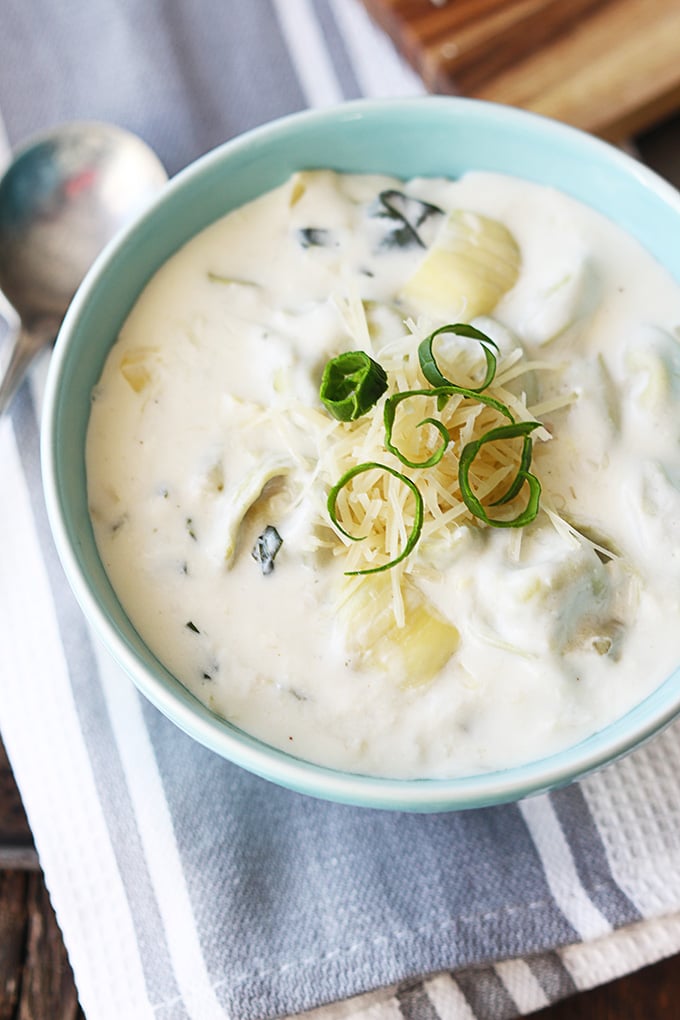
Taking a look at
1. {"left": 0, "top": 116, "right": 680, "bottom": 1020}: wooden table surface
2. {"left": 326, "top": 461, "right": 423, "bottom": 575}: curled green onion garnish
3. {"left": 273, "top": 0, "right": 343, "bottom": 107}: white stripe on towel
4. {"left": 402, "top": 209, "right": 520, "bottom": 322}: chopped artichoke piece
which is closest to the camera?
{"left": 326, "top": 461, "right": 423, "bottom": 575}: curled green onion garnish

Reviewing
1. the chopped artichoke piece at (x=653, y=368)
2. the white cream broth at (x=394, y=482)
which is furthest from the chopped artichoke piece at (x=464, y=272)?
the chopped artichoke piece at (x=653, y=368)

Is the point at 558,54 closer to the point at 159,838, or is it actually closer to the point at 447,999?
the point at 159,838

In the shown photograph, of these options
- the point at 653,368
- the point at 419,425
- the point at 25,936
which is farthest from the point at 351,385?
the point at 25,936

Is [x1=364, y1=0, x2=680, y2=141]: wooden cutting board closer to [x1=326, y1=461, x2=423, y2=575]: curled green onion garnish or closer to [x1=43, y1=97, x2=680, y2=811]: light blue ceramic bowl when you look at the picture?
[x1=43, y1=97, x2=680, y2=811]: light blue ceramic bowl

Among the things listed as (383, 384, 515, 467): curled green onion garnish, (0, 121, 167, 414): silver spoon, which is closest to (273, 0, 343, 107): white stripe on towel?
(0, 121, 167, 414): silver spoon

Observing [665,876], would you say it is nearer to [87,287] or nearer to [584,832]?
[584,832]

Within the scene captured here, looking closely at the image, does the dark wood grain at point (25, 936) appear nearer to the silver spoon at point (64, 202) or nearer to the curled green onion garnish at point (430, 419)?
the silver spoon at point (64, 202)
